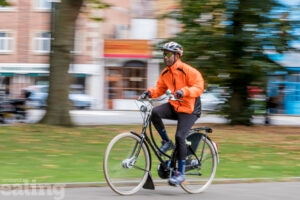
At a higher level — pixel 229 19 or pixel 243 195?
pixel 229 19

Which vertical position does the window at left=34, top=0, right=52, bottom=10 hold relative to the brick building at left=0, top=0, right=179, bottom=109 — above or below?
above

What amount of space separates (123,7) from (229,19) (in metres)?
30.7

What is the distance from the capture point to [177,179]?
7691 mm

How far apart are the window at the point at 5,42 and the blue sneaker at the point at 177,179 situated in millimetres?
41563

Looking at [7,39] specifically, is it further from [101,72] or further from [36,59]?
[101,72]

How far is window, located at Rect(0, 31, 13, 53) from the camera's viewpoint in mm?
47463

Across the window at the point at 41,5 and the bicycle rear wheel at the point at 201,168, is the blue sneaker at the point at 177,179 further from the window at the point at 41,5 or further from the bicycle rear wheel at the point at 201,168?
the window at the point at 41,5

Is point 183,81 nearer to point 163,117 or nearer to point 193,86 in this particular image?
point 193,86

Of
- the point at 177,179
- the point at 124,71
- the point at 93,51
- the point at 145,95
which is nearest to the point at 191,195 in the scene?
the point at 177,179

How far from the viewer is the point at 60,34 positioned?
53.8 feet

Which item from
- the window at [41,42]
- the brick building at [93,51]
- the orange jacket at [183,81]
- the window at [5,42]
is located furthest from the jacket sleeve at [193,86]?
the window at [5,42]

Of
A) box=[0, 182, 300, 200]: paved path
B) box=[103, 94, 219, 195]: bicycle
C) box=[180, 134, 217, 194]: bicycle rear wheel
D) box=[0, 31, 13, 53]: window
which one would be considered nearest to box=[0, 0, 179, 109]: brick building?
box=[0, 31, 13, 53]: window

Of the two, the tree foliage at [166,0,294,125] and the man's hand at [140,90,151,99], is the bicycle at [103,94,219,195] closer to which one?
the man's hand at [140,90,151,99]

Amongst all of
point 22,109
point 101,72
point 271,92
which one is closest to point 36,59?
point 101,72
